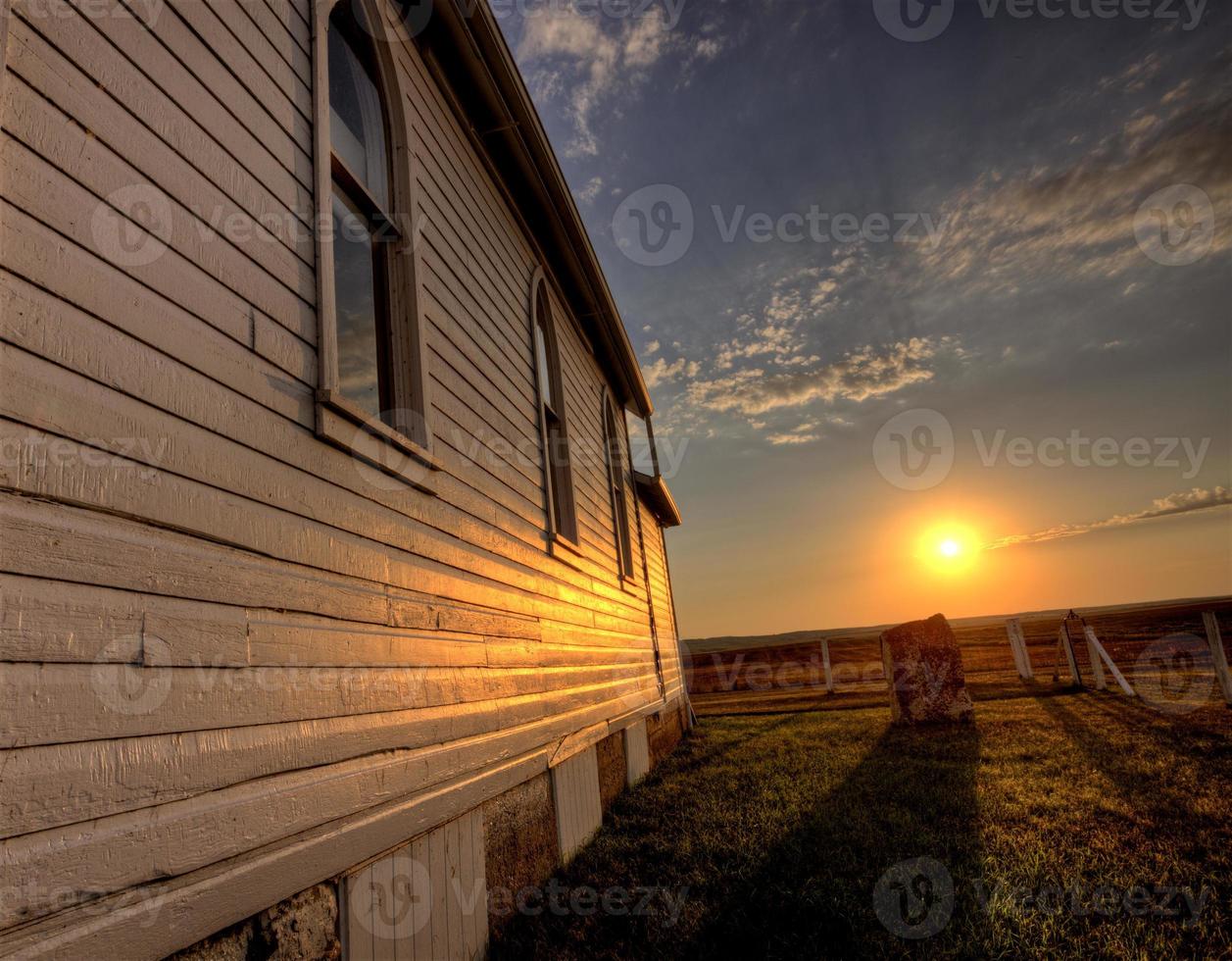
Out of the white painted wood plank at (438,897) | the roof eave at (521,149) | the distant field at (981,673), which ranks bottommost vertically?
the distant field at (981,673)

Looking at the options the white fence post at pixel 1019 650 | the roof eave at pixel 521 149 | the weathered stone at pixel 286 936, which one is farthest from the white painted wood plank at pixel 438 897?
the white fence post at pixel 1019 650

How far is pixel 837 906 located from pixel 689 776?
4.23 m

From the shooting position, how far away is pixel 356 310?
3.44m

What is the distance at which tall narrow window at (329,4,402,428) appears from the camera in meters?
3.32

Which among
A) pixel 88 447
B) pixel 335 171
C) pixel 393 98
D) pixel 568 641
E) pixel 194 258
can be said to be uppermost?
pixel 393 98

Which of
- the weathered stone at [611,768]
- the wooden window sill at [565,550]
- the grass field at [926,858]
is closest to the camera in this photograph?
the grass field at [926,858]

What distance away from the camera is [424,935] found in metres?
2.84

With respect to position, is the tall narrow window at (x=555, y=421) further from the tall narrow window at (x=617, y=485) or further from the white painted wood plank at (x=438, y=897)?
the white painted wood plank at (x=438, y=897)

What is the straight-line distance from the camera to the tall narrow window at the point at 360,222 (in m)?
3.32

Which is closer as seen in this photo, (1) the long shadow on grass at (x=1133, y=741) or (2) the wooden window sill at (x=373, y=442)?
(2) the wooden window sill at (x=373, y=442)

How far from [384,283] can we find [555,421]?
326 centimetres

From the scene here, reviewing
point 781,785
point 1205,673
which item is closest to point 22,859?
point 781,785

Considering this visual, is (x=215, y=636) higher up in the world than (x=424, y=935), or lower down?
higher up

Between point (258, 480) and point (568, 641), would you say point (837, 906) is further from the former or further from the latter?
point (258, 480)
